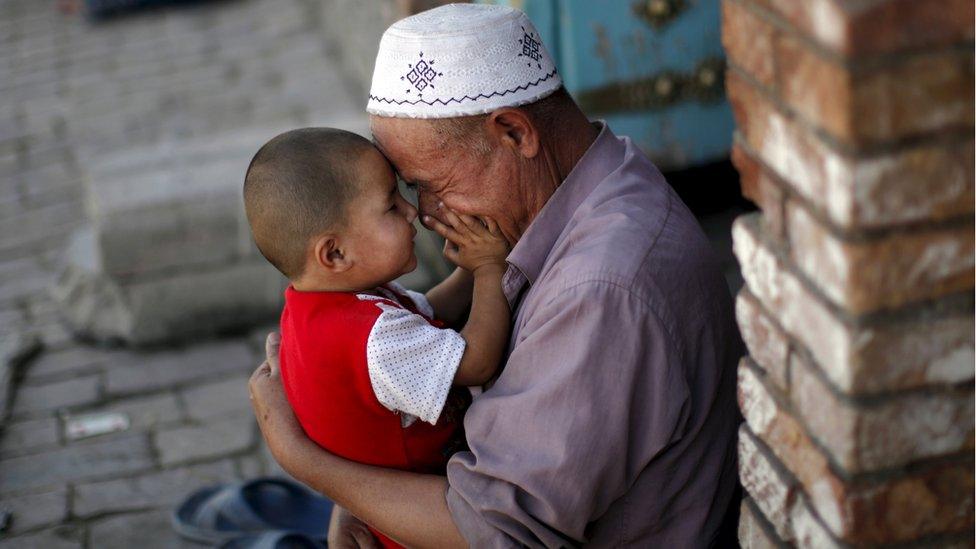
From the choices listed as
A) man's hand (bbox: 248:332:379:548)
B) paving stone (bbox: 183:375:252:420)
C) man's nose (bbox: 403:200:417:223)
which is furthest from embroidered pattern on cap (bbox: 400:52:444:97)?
paving stone (bbox: 183:375:252:420)

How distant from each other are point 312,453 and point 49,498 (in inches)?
77.0

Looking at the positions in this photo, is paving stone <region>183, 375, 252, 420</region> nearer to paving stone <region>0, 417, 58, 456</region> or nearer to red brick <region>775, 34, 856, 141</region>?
paving stone <region>0, 417, 58, 456</region>

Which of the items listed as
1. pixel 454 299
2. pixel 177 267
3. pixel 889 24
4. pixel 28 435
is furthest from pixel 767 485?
pixel 177 267

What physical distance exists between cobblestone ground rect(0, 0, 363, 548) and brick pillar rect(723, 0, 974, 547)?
8.55ft

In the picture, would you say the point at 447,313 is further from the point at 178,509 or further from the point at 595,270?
the point at 178,509

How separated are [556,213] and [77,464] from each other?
2524 millimetres

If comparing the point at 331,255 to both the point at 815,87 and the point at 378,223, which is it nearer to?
the point at 378,223

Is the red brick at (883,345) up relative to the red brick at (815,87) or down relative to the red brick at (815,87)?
down

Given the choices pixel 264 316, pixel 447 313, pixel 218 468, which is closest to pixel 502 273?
pixel 447 313

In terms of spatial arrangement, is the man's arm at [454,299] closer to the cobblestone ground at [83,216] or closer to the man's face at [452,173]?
the man's face at [452,173]

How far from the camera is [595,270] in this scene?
2.13 m

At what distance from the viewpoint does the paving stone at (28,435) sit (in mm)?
4316

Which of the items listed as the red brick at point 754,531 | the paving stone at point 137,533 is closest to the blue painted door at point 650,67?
the paving stone at point 137,533

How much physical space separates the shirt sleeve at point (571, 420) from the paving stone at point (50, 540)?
2.06 metres
